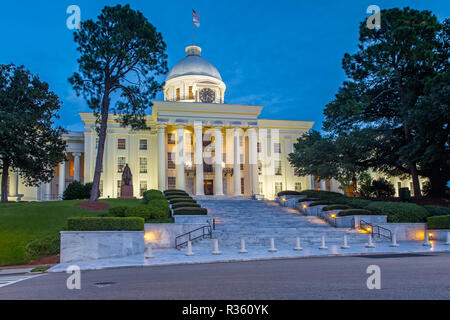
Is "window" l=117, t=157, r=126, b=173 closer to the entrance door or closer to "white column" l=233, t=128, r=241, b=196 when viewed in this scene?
the entrance door

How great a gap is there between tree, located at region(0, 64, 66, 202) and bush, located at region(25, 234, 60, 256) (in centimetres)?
1168

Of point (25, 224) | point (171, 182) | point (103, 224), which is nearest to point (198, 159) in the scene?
point (171, 182)

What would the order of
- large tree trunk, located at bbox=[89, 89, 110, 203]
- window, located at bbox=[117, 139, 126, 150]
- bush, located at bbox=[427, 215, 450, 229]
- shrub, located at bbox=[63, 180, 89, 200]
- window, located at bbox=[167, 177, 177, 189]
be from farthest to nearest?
window, located at bbox=[117, 139, 126, 150] < window, located at bbox=[167, 177, 177, 189] < shrub, located at bbox=[63, 180, 89, 200] < large tree trunk, located at bbox=[89, 89, 110, 203] < bush, located at bbox=[427, 215, 450, 229]

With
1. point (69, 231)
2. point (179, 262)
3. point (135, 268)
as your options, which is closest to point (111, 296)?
point (135, 268)

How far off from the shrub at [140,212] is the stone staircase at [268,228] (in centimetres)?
393

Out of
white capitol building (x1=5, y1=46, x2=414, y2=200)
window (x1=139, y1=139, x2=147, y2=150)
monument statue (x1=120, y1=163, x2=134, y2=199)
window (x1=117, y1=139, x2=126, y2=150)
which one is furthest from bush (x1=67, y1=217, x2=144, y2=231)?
window (x1=117, y1=139, x2=126, y2=150)

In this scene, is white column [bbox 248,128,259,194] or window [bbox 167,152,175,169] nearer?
white column [bbox 248,128,259,194]

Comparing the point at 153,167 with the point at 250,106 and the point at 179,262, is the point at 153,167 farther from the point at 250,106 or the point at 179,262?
the point at 179,262

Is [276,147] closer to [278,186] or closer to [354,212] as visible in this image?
[278,186]

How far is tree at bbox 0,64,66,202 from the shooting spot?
26.9 meters

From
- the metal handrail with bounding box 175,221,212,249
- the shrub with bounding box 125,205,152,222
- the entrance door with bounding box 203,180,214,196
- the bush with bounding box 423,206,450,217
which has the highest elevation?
the entrance door with bounding box 203,180,214,196

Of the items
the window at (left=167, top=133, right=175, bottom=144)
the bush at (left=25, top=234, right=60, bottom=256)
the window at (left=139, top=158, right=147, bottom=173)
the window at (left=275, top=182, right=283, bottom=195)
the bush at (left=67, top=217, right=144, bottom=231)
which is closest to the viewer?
the bush at (left=25, top=234, right=60, bottom=256)

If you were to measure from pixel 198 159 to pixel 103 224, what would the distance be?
26.2 meters
